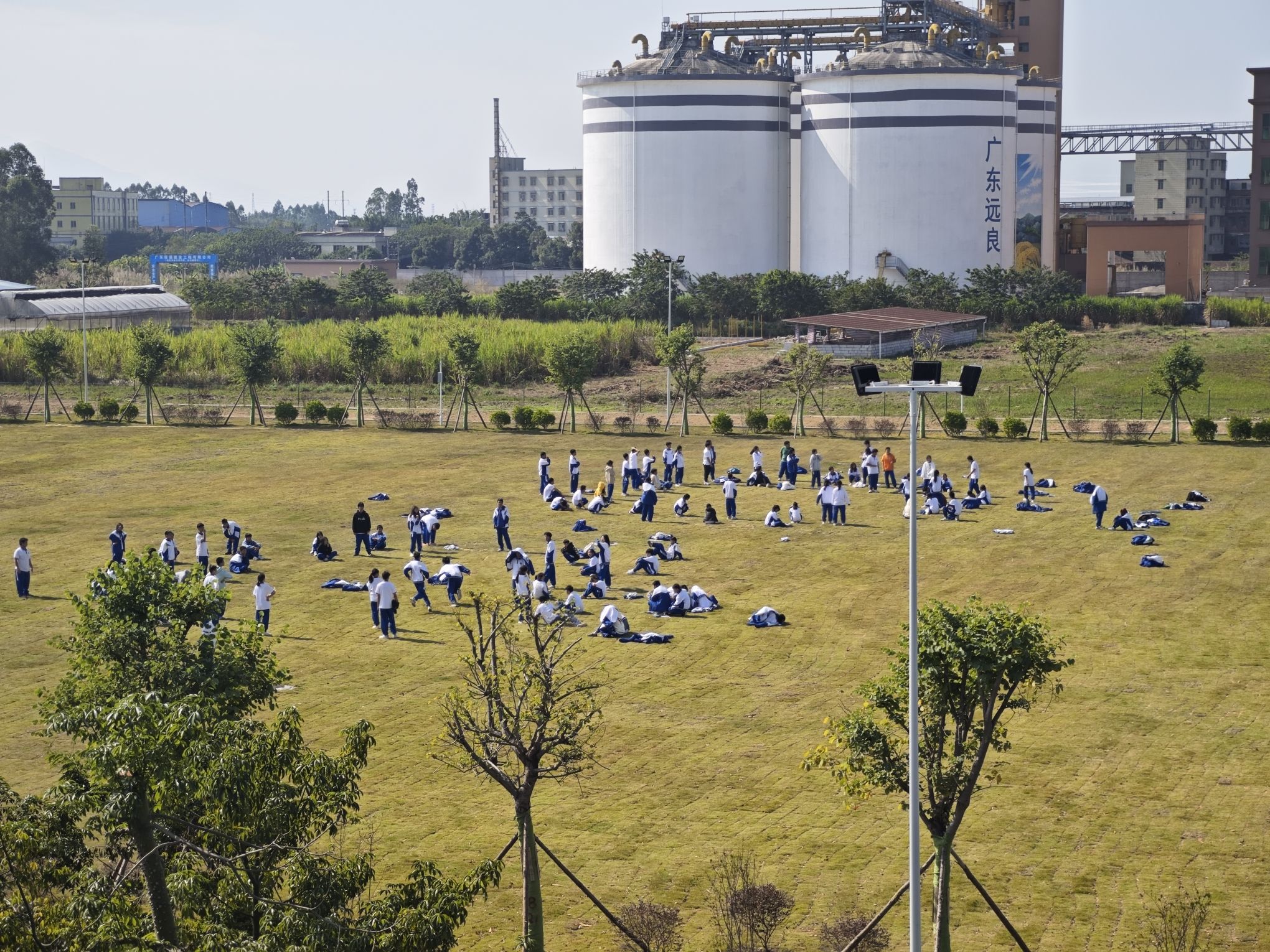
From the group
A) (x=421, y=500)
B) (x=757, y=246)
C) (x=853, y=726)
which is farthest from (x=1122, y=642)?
(x=757, y=246)

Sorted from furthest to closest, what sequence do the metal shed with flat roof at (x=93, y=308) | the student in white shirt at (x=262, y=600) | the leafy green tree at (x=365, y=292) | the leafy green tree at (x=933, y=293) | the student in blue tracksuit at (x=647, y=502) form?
the leafy green tree at (x=365, y=292) → the metal shed with flat roof at (x=93, y=308) → the leafy green tree at (x=933, y=293) → the student in blue tracksuit at (x=647, y=502) → the student in white shirt at (x=262, y=600)

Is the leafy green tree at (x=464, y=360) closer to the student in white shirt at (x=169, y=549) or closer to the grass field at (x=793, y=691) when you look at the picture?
the grass field at (x=793, y=691)

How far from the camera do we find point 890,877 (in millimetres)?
17328

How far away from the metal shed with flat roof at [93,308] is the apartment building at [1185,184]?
84.3 metres

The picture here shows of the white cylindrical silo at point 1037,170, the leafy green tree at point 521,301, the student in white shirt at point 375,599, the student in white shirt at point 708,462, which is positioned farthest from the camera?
the white cylindrical silo at point 1037,170

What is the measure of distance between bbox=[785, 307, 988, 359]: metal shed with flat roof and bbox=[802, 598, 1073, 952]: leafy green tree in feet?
176

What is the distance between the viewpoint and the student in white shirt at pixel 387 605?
26.8 m

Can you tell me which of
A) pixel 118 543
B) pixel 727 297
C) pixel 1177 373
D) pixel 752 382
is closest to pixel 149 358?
pixel 752 382

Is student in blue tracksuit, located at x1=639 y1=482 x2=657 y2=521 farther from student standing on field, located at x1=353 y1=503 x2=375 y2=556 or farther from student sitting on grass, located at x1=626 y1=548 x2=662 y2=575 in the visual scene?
student standing on field, located at x1=353 y1=503 x2=375 y2=556

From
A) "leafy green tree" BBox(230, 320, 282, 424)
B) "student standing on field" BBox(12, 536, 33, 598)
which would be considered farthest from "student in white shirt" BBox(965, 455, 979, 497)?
"leafy green tree" BBox(230, 320, 282, 424)

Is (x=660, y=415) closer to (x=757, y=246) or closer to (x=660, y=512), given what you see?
(x=660, y=512)

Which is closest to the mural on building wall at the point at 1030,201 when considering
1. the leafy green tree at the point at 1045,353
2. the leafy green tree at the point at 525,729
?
the leafy green tree at the point at 1045,353

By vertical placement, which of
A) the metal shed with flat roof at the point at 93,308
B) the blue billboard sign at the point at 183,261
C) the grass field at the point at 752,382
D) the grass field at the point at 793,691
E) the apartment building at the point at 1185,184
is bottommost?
the grass field at the point at 793,691

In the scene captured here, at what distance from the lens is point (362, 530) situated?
33.4m
